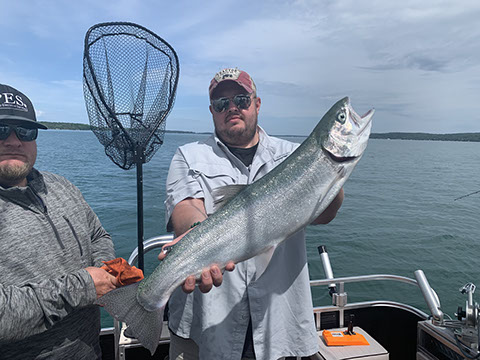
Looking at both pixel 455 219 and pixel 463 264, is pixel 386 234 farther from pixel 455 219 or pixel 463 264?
pixel 455 219

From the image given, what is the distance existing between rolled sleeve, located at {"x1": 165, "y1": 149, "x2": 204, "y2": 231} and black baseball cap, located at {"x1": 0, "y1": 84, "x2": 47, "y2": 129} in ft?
4.09

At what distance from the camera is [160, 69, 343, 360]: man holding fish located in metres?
2.81

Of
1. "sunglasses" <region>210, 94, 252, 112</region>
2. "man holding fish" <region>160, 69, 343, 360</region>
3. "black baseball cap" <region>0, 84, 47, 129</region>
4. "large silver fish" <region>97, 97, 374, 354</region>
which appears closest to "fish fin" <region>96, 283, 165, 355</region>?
"large silver fish" <region>97, 97, 374, 354</region>

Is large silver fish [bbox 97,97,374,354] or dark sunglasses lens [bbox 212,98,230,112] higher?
dark sunglasses lens [bbox 212,98,230,112]

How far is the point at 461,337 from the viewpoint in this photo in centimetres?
378

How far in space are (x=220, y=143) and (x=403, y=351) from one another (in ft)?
13.2

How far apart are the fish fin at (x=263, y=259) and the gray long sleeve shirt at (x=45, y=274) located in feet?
4.21

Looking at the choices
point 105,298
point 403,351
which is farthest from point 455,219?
point 105,298

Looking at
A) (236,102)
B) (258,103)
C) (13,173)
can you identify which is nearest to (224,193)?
(236,102)

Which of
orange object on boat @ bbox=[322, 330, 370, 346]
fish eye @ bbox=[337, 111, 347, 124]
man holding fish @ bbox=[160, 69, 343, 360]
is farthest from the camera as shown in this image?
orange object on boat @ bbox=[322, 330, 370, 346]

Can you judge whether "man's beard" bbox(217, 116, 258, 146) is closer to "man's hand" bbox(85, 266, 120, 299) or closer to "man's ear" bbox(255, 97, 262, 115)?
"man's ear" bbox(255, 97, 262, 115)

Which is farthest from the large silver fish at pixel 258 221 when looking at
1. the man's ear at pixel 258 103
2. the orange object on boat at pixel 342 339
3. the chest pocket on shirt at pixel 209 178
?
the orange object on boat at pixel 342 339

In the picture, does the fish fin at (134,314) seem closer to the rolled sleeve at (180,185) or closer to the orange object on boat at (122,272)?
the orange object on boat at (122,272)

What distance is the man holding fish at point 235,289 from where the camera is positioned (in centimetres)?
281
